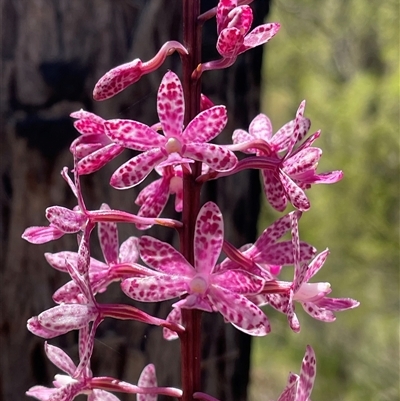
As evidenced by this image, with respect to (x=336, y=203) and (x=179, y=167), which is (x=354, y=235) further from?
(x=179, y=167)

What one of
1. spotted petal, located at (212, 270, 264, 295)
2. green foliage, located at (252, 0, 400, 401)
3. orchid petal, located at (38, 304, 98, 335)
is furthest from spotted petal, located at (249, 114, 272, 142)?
green foliage, located at (252, 0, 400, 401)

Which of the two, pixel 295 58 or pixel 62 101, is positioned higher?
pixel 295 58

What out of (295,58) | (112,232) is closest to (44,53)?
(112,232)

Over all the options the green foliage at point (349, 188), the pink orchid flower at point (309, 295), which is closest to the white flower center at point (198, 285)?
the pink orchid flower at point (309, 295)

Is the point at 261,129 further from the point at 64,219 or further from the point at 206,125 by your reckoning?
the point at 64,219

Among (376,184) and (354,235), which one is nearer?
(376,184)

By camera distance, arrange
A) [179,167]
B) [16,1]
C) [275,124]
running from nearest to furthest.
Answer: [179,167], [16,1], [275,124]

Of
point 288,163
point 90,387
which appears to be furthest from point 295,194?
point 90,387
